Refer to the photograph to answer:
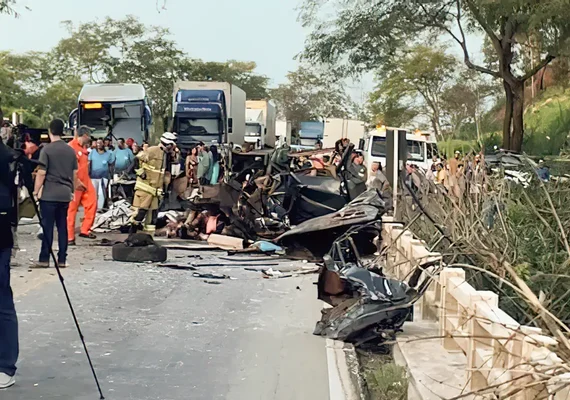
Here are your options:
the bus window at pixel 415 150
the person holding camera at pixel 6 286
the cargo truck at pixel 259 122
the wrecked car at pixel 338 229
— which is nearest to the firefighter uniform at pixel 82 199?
the wrecked car at pixel 338 229

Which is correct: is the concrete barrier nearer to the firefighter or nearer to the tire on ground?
the tire on ground

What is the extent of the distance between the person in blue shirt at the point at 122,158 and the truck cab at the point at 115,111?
9.32m

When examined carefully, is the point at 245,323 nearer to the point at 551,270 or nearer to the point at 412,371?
the point at 412,371

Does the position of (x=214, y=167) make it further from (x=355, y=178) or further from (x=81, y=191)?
(x=81, y=191)

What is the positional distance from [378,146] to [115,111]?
10.5 m

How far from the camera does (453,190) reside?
8453mm

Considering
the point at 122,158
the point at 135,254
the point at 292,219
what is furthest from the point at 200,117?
the point at 135,254

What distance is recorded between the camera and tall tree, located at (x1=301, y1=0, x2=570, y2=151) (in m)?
28.5

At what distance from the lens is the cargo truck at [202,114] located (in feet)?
104

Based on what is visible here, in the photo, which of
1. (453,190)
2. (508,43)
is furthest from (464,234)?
(508,43)

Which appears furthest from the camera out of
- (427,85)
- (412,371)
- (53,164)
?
(427,85)

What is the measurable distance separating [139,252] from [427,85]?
158ft

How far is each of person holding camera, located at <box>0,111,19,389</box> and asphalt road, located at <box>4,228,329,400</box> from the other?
0.17m

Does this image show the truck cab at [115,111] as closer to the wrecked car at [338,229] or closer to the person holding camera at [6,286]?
the wrecked car at [338,229]
